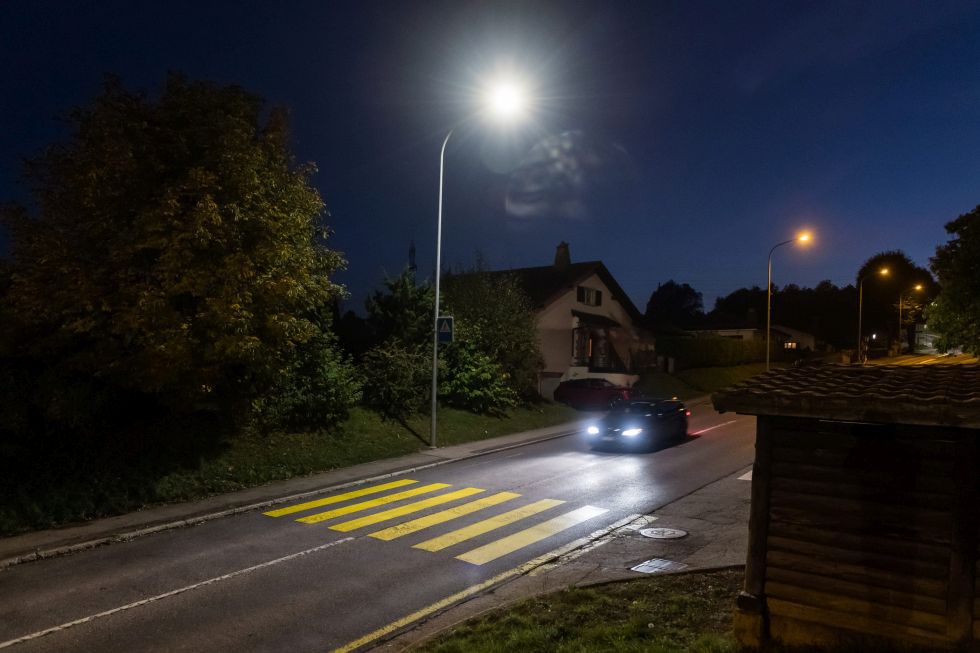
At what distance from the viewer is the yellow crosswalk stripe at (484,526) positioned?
1022 centimetres

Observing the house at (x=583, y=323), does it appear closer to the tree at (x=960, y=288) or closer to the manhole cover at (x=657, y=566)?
the tree at (x=960, y=288)

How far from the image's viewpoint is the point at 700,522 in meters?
11.3

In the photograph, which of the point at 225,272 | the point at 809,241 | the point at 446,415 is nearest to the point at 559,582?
the point at 225,272

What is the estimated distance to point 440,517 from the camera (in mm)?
11930

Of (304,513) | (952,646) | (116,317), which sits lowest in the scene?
(304,513)

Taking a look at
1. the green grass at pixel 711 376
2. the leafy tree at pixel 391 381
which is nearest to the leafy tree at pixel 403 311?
the leafy tree at pixel 391 381

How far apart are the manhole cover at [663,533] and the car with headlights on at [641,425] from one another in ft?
27.1

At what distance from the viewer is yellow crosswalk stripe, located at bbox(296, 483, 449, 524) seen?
39.8 feet

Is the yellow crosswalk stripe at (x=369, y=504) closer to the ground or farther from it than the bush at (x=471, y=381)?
closer to the ground

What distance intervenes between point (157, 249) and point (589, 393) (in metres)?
20.7

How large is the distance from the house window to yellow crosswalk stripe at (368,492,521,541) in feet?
85.9

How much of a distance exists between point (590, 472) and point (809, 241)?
80.0 ft

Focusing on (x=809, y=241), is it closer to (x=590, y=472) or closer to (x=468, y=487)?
(x=590, y=472)

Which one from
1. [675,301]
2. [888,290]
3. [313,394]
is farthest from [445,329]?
[675,301]
